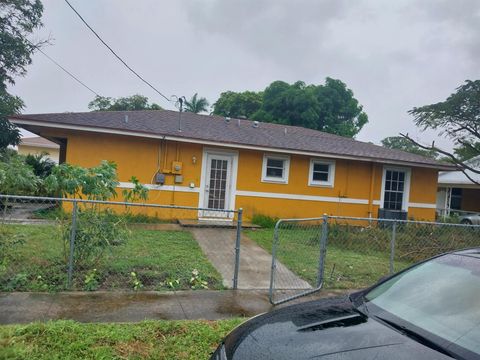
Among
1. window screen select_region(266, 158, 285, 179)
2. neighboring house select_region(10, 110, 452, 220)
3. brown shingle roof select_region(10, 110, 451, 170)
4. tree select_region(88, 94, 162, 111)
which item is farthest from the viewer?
tree select_region(88, 94, 162, 111)

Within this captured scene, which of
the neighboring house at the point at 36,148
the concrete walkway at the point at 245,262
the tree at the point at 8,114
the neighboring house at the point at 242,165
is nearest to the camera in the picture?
the concrete walkway at the point at 245,262

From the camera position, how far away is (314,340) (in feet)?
7.55

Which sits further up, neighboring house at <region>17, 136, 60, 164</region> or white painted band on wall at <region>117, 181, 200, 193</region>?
neighboring house at <region>17, 136, 60, 164</region>

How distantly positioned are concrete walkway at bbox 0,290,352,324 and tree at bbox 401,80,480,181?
16.8m

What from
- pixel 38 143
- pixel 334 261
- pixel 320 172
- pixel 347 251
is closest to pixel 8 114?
pixel 320 172

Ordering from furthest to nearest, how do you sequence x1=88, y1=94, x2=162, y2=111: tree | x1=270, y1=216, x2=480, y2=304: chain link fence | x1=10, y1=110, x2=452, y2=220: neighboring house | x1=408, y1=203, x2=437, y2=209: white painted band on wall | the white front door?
x1=88, y1=94, x2=162, y2=111: tree < x1=408, y1=203, x2=437, y2=209: white painted band on wall < the white front door < x1=10, y1=110, x2=452, y2=220: neighboring house < x1=270, y1=216, x2=480, y2=304: chain link fence

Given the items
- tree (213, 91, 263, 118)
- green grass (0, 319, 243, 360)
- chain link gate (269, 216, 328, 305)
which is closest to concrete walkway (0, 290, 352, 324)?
green grass (0, 319, 243, 360)

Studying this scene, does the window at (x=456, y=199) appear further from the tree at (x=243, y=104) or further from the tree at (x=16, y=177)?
the tree at (x=16, y=177)

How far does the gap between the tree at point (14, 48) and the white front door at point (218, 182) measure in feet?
36.3

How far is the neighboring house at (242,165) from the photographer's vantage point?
38.2ft

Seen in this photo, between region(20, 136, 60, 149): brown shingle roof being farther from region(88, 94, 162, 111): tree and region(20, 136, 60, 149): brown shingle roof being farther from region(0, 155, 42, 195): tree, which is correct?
region(0, 155, 42, 195): tree

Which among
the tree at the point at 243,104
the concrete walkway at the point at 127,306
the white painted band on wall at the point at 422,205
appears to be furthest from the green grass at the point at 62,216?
the tree at the point at 243,104

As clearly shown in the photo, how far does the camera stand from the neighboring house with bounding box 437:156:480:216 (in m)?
23.0

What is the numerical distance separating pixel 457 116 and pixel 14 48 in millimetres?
22690
